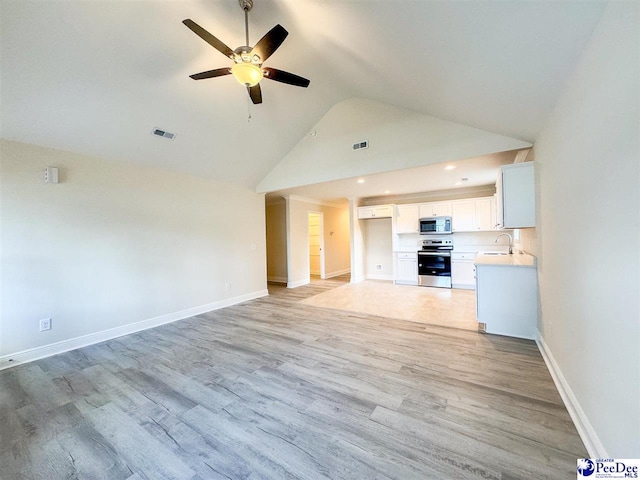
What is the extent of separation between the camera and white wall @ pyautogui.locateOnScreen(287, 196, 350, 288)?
6672 mm

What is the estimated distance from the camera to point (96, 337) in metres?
3.27

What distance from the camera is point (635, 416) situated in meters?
1.02

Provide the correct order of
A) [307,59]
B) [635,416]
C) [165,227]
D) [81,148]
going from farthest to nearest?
[165,227] < [81,148] < [307,59] < [635,416]

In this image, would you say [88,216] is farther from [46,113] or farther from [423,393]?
[423,393]

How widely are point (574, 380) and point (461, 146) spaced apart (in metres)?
2.82

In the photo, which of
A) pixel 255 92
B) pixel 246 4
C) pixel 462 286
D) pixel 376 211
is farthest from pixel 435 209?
pixel 246 4

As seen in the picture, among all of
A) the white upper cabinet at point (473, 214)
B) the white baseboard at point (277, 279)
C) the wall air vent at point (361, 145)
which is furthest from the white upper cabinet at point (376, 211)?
the white baseboard at point (277, 279)

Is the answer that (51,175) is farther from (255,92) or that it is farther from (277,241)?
(277,241)

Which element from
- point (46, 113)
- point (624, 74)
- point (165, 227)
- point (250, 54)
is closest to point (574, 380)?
point (624, 74)

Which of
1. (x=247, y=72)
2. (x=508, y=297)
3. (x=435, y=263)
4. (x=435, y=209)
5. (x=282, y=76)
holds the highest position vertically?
(x=282, y=76)

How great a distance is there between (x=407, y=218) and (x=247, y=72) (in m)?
5.39

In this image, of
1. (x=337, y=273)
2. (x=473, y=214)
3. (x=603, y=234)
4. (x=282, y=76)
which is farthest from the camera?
(x=337, y=273)

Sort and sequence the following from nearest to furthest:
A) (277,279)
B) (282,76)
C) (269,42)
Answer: (269,42)
(282,76)
(277,279)

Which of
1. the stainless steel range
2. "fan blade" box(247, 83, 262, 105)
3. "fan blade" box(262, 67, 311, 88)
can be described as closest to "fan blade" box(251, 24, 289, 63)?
"fan blade" box(262, 67, 311, 88)
